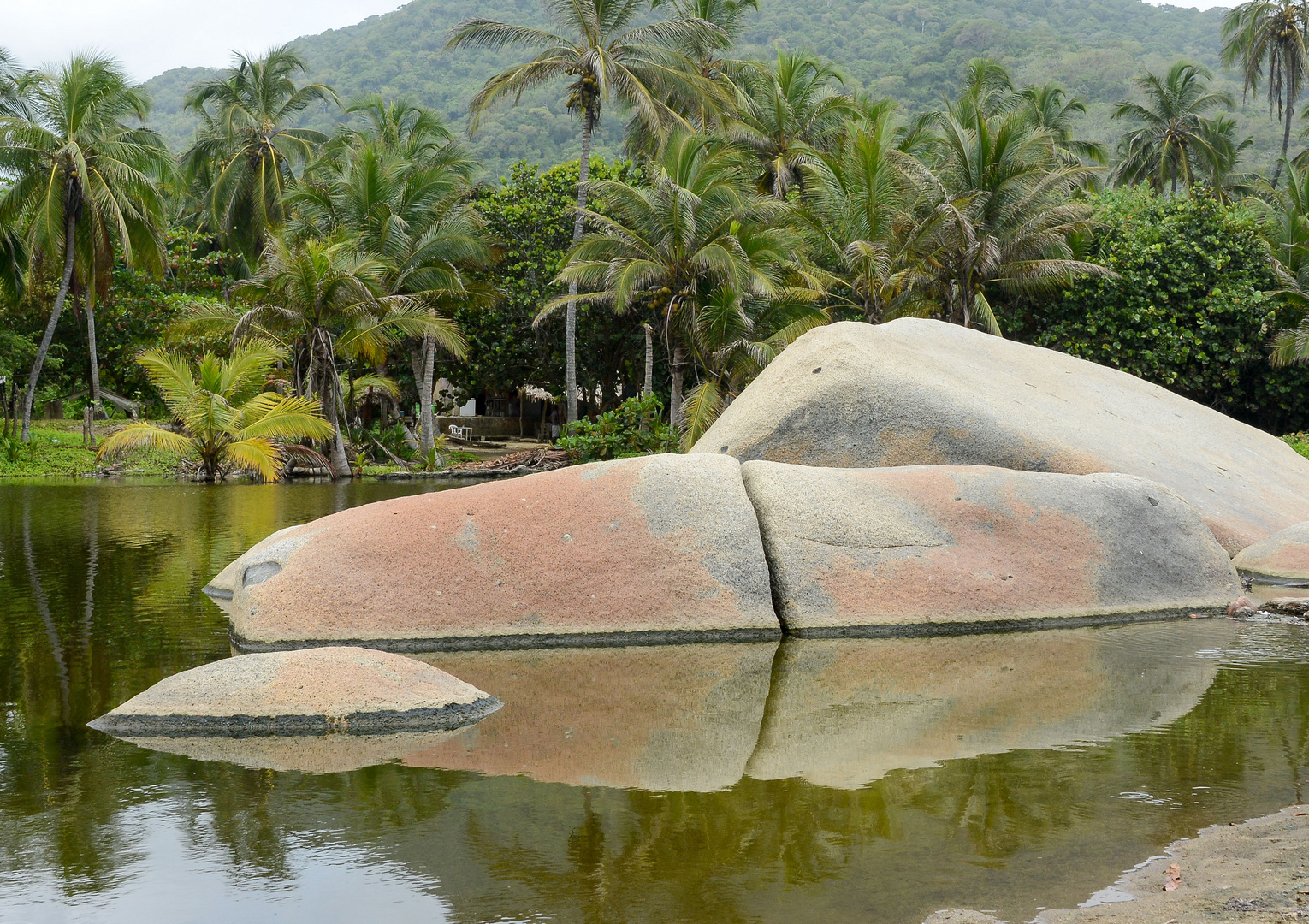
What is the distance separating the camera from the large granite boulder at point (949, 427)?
29.5ft

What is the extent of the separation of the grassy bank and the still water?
17605 mm

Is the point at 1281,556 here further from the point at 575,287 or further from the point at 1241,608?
the point at 575,287

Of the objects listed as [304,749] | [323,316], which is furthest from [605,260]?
[304,749]

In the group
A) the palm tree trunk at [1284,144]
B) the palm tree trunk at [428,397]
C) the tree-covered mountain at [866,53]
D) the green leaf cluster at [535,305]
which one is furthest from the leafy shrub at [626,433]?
the palm tree trunk at [1284,144]

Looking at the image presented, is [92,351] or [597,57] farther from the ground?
[597,57]

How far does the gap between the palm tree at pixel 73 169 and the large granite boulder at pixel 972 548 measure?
71.7 ft

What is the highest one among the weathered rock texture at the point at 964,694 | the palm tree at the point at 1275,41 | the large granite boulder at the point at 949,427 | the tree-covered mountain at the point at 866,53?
the tree-covered mountain at the point at 866,53

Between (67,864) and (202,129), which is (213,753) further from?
(202,129)

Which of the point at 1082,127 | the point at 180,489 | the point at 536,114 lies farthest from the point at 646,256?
the point at 1082,127

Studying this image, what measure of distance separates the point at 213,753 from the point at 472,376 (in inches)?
1095

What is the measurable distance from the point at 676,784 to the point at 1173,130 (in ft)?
139

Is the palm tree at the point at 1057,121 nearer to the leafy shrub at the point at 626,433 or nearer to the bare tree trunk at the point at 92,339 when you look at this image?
the leafy shrub at the point at 626,433

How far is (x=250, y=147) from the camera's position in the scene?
1342 inches

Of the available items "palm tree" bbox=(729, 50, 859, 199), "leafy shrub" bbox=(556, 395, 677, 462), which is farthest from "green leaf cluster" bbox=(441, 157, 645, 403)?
"leafy shrub" bbox=(556, 395, 677, 462)
